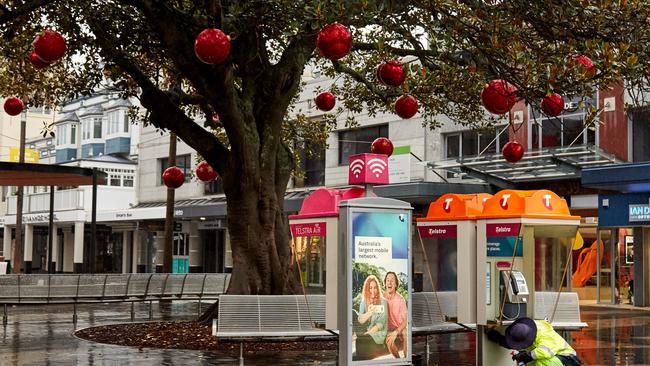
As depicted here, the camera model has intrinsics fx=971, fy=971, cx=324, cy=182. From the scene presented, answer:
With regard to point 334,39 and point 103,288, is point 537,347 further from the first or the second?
point 103,288

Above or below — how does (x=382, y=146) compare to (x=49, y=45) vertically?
below

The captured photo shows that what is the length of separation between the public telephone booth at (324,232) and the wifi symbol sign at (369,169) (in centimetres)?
17

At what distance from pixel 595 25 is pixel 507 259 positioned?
3.27 meters

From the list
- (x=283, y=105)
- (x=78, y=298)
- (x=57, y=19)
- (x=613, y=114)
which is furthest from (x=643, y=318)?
(x=57, y=19)

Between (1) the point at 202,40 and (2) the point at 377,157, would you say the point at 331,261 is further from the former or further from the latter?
(1) the point at 202,40

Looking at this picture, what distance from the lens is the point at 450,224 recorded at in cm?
1054

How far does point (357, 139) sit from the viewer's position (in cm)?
3603

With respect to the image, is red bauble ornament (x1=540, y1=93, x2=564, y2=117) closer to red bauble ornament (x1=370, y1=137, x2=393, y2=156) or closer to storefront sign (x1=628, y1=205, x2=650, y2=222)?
red bauble ornament (x1=370, y1=137, x2=393, y2=156)

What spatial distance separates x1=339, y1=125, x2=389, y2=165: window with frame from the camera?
3478 centimetres

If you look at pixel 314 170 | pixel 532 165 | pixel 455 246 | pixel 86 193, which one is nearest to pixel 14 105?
pixel 455 246

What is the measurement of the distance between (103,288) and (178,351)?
6.98 meters

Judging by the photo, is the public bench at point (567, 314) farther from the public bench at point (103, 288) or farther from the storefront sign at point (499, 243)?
the public bench at point (103, 288)

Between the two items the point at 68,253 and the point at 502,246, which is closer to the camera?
the point at 502,246

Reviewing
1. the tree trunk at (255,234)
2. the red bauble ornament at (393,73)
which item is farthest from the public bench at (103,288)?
the red bauble ornament at (393,73)
